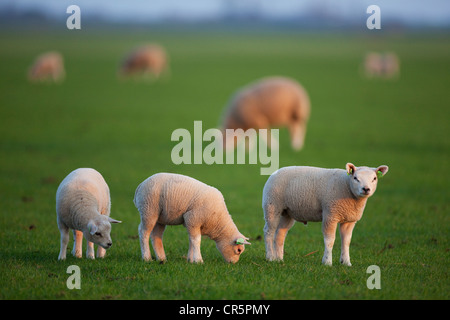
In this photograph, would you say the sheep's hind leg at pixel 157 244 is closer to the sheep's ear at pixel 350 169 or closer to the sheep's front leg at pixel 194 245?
the sheep's front leg at pixel 194 245

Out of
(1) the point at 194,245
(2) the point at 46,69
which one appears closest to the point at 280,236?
(1) the point at 194,245

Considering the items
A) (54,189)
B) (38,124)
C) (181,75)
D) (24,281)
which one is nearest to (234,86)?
(181,75)

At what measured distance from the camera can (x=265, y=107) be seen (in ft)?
60.9

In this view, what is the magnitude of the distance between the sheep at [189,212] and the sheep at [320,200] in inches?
19.5

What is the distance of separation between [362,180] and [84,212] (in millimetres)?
3094

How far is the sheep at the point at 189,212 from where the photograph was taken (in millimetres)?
7617

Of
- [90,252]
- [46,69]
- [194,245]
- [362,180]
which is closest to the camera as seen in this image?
[362,180]

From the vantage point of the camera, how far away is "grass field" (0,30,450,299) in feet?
22.6

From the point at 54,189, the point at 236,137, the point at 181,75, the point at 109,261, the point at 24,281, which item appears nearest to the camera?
the point at 24,281

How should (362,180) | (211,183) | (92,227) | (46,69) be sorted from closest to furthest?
(362,180)
(92,227)
(211,183)
(46,69)

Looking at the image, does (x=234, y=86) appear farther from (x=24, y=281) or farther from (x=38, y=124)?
(x=24, y=281)

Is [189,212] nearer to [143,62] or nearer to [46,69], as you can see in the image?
[46,69]
